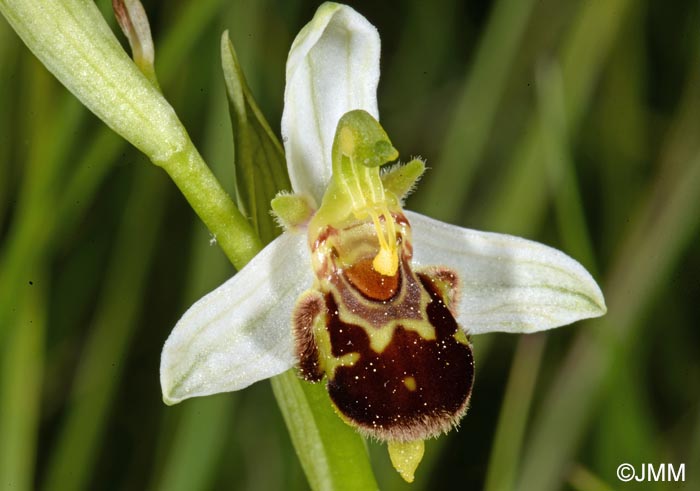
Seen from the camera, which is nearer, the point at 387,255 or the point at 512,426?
the point at 387,255

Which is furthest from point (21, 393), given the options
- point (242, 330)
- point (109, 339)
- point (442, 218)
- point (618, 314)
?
point (618, 314)

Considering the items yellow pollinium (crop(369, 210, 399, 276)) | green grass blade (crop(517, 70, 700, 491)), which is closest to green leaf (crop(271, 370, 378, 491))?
yellow pollinium (crop(369, 210, 399, 276))

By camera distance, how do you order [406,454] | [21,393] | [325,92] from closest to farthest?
[406,454]
[325,92]
[21,393]

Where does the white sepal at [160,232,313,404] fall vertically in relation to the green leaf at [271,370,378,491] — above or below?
above

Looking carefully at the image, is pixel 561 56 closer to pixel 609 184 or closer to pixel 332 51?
pixel 609 184

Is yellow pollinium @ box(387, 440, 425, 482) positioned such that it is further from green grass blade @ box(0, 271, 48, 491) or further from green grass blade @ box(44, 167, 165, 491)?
green grass blade @ box(44, 167, 165, 491)

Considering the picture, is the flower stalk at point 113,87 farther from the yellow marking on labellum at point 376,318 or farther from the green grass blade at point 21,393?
the green grass blade at point 21,393

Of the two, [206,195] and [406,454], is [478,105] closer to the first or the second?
[206,195]
